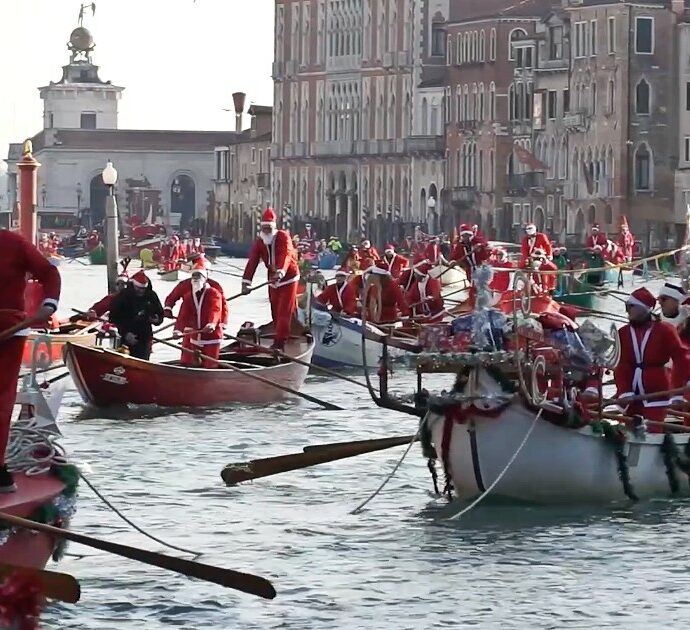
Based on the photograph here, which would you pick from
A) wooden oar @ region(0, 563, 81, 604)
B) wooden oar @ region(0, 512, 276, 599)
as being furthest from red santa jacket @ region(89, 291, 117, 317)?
wooden oar @ region(0, 563, 81, 604)

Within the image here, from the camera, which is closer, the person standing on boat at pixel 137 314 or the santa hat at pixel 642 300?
the santa hat at pixel 642 300

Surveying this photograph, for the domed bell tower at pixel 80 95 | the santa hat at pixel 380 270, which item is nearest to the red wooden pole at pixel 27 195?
the santa hat at pixel 380 270

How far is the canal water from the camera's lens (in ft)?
43.2

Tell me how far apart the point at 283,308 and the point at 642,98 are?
56.9 metres

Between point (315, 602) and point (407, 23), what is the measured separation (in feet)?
286

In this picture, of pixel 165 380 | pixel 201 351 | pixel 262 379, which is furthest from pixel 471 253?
pixel 165 380

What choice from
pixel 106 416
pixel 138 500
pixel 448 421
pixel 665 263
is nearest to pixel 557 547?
pixel 448 421

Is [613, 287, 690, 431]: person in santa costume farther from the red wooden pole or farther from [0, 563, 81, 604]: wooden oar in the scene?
the red wooden pole

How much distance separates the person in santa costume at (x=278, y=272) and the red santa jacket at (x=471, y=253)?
6454mm

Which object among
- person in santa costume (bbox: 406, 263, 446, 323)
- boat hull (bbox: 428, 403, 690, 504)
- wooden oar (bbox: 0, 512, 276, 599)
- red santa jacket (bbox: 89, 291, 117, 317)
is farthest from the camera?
person in santa costume (bbox: 406, 263, 446, 323)

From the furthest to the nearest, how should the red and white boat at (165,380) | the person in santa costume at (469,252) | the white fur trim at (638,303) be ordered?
1. the person in santa costume at (469,252)
2. the red and white boat at (165,380)
3. the white fur trim at (638,303)

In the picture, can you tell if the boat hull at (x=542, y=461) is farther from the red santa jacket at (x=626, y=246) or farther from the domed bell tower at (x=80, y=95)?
the domed bell tower at (x=80, y=95)

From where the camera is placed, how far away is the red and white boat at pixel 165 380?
72.0ft

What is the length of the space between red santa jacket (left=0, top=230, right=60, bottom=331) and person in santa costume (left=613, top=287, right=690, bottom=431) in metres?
5.31
